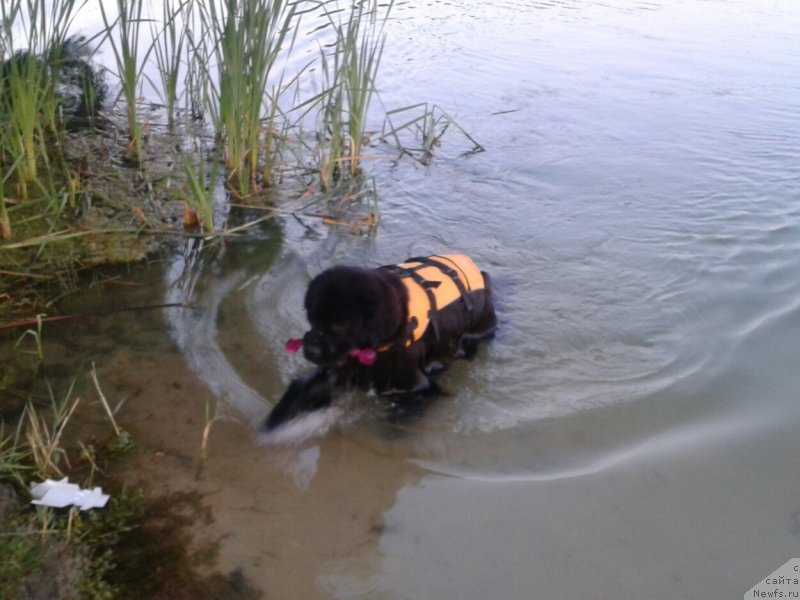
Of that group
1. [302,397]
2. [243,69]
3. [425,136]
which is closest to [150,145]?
[243,69]

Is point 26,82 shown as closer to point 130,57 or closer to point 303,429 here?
point 130,57

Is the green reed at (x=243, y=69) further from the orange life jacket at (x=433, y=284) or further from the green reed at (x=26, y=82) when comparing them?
the orange life jacket at (x=433, y=284)

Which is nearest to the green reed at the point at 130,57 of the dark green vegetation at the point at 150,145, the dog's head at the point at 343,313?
the dark green vegetation at the point at 150,145

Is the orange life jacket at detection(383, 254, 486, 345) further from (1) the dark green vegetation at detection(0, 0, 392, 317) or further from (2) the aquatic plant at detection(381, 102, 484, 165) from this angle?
(2) the aquatic plant at detection(381, 102, 484, 165)

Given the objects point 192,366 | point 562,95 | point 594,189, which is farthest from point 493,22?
point 192,366

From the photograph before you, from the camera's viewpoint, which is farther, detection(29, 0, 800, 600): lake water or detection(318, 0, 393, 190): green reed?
detection(318, 0, 393, 190): green reed

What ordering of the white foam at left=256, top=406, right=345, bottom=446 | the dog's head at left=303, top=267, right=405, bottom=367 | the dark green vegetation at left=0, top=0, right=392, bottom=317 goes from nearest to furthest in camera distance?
1. the dog's head at left=303, top=267, right=405, bottom=367
2. the white foam at left=256, top=406, right=345, bottom=446
3. the dark green vegetation at left=0, top=0, right=392, bottom=317

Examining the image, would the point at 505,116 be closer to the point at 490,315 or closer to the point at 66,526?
the point at 490,315

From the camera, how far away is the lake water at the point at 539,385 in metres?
2.93

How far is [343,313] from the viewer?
10.9ft

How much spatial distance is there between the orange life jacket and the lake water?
441mm

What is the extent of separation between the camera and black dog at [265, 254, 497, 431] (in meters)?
3.31

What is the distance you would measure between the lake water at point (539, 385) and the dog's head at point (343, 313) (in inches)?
20.4

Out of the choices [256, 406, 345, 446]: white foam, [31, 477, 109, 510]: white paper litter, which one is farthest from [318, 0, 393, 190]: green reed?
[31, 477, 109, 510]: white paper litter
